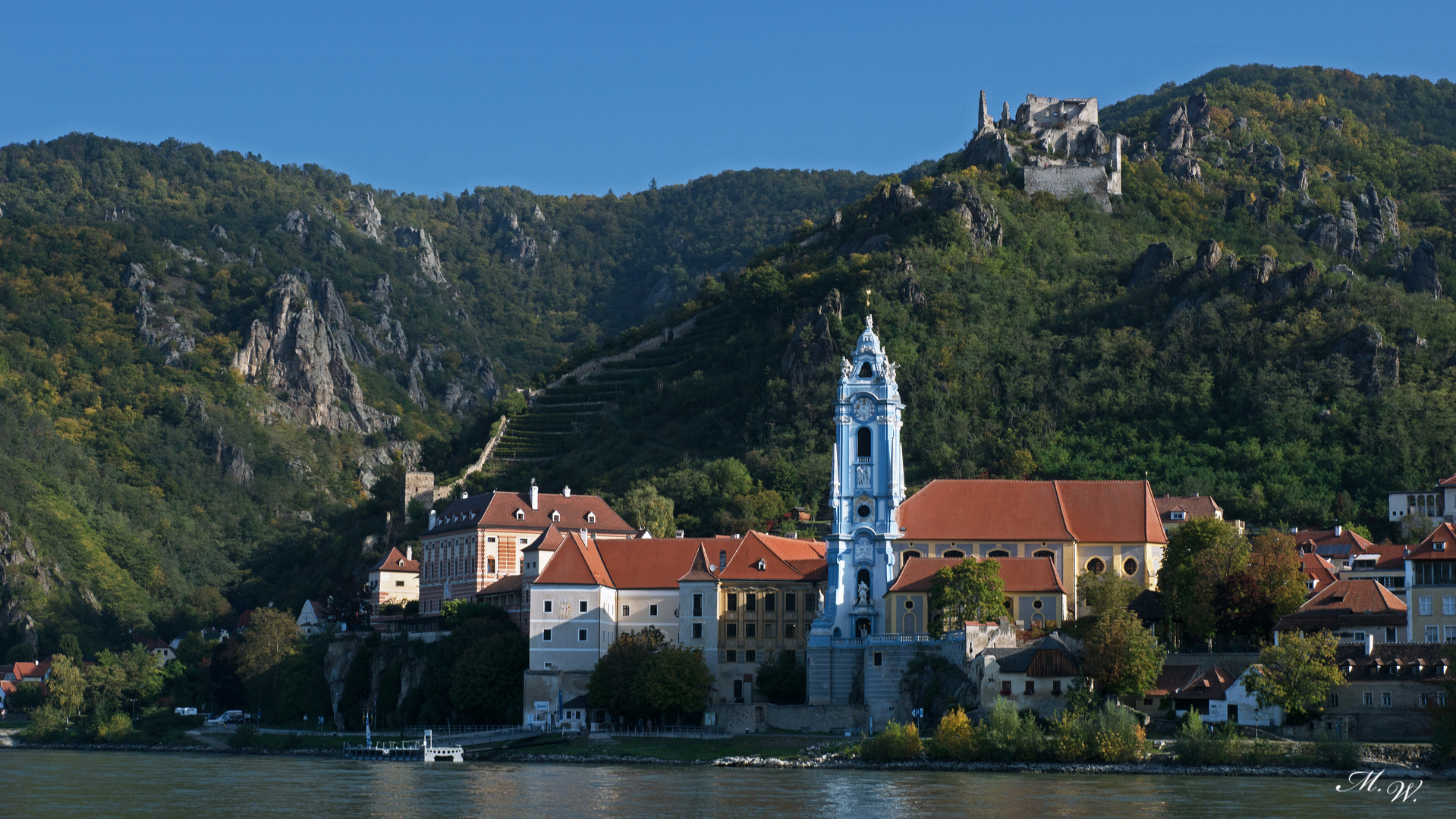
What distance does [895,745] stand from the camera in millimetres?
72250

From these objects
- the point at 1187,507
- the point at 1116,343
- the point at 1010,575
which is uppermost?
the point at 1116,343

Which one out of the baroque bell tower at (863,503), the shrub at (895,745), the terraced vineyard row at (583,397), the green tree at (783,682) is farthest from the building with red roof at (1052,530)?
the terraced vineyard row at (583,397)

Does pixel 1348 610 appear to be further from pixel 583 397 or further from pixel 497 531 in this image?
pixel 583 397

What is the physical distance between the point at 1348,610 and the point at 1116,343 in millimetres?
56938

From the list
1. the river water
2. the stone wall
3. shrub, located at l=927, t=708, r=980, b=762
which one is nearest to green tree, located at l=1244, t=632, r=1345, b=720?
the river water

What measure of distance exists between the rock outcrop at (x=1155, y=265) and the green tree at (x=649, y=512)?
44320 millimetres

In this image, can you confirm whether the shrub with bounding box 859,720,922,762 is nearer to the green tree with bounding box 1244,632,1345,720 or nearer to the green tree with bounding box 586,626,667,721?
the green tree with bounding box 586,626,667,721

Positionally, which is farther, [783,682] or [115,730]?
[115,730]

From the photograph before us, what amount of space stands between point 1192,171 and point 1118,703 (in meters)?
103

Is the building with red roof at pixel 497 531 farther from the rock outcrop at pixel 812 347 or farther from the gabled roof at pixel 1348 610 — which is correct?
the gabled roof at pixel 1348 610

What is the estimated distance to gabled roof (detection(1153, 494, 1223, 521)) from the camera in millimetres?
99062

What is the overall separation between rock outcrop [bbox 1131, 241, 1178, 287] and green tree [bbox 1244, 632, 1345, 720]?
69.2 m

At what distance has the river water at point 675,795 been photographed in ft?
185

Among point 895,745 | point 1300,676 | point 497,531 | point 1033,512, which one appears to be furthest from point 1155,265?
point 895,745
